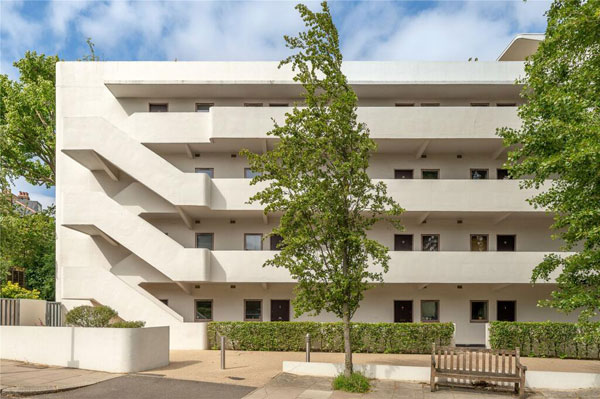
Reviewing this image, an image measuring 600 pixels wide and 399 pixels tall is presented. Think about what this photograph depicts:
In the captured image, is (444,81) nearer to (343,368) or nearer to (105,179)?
(343,368)

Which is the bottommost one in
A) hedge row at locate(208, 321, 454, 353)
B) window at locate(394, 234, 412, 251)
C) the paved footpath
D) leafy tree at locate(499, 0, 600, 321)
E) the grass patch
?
hedge row at locate(208, 321, 454, 353)

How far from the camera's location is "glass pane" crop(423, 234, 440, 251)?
74.0 ft

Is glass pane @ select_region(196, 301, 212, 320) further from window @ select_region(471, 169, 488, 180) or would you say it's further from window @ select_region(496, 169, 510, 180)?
window @ select_region(496, 169, 510, 180)

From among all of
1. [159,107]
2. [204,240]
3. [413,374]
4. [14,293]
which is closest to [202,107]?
[159,107]

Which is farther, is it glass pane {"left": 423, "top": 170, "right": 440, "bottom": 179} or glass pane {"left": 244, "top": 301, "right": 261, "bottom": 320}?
glass pane {"left": 423, "top": 170, "right": 440, "bottom": 179}

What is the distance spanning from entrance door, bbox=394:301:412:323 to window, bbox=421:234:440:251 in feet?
9.60

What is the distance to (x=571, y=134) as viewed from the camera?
35.2 ft

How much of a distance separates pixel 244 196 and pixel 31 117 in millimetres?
16264

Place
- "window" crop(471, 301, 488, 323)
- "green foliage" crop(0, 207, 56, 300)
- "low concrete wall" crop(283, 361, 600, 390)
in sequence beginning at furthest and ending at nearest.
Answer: "window" crop(471, 301, 488, 323)
"green foliage" crop(0, 207, 56, 300)
"low concrete wall" crop(283, 361, 600, 390)

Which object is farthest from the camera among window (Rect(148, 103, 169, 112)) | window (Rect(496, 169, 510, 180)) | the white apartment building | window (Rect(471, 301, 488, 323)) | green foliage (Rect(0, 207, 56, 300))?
window (Rect(148, 103, 169, 112))

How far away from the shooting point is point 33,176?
30.4 m

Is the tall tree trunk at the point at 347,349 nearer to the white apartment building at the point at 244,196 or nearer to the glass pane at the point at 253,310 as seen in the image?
the white apartment building at the point at 244,196

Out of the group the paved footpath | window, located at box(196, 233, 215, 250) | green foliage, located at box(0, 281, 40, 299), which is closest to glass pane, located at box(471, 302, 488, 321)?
the paved footpath

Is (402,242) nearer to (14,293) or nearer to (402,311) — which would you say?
(402,311)
